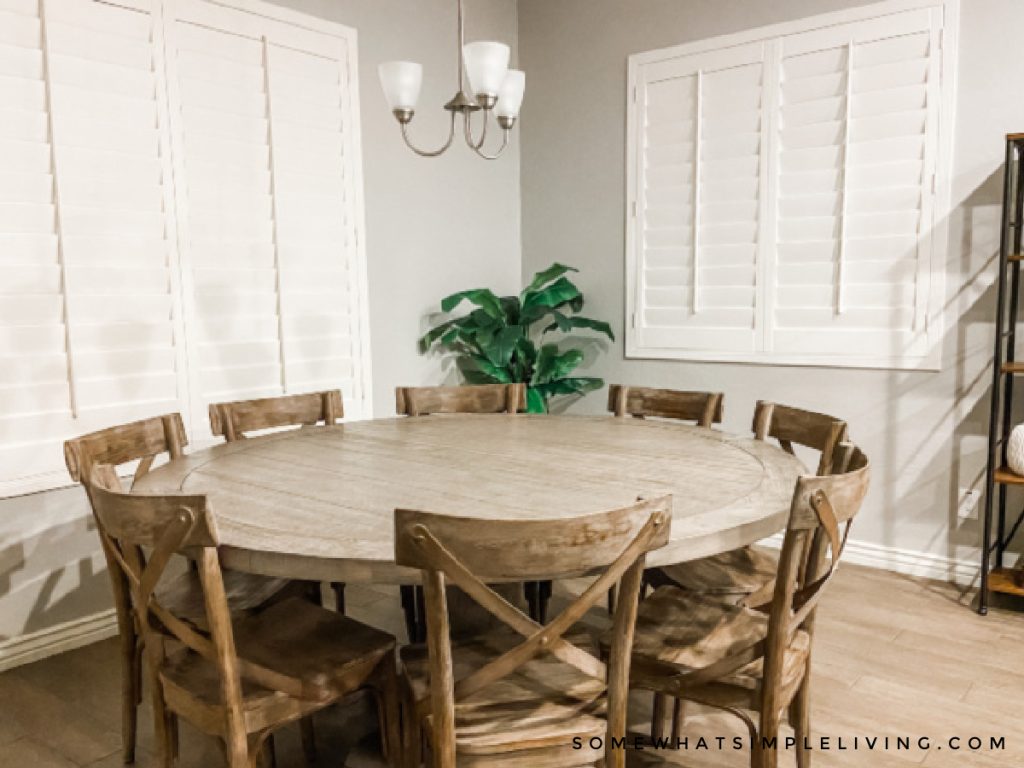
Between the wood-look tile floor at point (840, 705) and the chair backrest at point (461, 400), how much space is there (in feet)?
2.63

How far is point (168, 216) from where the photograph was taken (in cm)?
303

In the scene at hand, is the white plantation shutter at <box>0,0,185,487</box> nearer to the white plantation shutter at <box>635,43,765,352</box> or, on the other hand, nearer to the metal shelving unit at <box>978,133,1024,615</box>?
the white plantation shutter at <box>635,43,765,352</box>

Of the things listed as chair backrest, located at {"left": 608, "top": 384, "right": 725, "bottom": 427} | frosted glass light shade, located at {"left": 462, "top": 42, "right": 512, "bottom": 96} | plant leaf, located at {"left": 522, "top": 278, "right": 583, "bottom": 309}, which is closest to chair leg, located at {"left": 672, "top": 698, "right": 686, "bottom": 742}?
Result: chair backrest, located at {"left": 608, "top": 384, "right": 725, "bottom": 427}

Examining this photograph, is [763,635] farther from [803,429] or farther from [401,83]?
[401,83]

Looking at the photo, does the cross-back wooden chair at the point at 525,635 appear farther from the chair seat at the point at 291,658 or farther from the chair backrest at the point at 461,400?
the chair backrest at the point at 461,400

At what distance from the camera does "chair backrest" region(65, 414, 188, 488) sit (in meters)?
1.97

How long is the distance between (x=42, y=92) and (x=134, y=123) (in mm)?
313

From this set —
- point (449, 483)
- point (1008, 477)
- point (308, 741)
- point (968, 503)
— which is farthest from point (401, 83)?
point (968, 503)

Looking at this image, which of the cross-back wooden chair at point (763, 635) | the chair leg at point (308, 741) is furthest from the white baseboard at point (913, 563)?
the chair leg at point (308, 741)

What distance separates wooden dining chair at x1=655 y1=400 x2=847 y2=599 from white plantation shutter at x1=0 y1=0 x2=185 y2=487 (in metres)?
2.03

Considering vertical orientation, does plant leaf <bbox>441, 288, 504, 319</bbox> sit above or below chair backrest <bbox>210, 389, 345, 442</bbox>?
above

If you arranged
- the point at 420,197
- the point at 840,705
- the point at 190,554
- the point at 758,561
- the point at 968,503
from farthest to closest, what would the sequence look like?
the point at 420,197, the point at 968,503, the point at 840,705, the point at 758,561, the point at 190,554

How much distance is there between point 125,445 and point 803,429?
1.88m

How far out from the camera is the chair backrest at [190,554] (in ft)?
4.74
